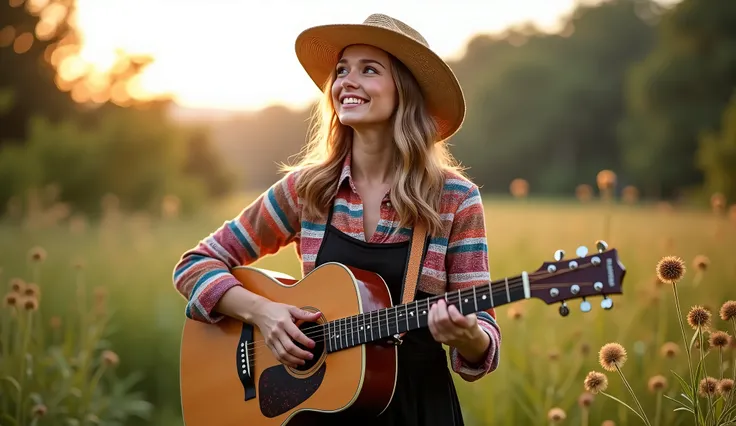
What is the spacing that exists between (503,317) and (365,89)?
2.74 metres

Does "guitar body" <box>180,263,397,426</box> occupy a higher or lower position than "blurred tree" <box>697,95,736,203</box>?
lower

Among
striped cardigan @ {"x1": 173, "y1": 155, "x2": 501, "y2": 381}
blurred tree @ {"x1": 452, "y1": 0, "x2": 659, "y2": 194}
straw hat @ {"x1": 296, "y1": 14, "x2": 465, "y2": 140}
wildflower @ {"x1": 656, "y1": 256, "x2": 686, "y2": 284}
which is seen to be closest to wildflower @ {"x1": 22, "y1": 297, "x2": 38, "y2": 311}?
striped cardigan @ {"x1": 173, "y1": 155, "x2": 501, "y2": 381}

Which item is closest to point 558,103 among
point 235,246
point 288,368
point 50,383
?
point 50,383

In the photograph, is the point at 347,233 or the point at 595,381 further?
the point at 347,233

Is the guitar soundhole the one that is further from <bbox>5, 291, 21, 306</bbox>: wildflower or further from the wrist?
<bbox>5, 291, 21, 306</bbox>: wildflower

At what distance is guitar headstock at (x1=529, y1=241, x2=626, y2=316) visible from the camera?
6.03 ft

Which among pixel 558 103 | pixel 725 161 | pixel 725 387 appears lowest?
pixel 725 387

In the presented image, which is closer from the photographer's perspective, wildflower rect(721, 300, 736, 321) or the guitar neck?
the guitar neck

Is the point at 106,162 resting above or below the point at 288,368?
above

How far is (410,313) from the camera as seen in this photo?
2260 millimetres

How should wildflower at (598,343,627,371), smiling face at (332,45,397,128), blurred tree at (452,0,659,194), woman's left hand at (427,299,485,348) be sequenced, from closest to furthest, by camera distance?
woman's left hand at (427,299,485,348), wildflower at (598,343,627,371), smiling face at (332,45,397,128), blurred tree at (452,0,659,194)

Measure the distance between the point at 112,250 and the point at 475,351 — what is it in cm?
484

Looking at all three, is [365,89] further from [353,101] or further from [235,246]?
[235,246]

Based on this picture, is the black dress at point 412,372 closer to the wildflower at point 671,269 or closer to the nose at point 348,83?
the nose at point 348,83
